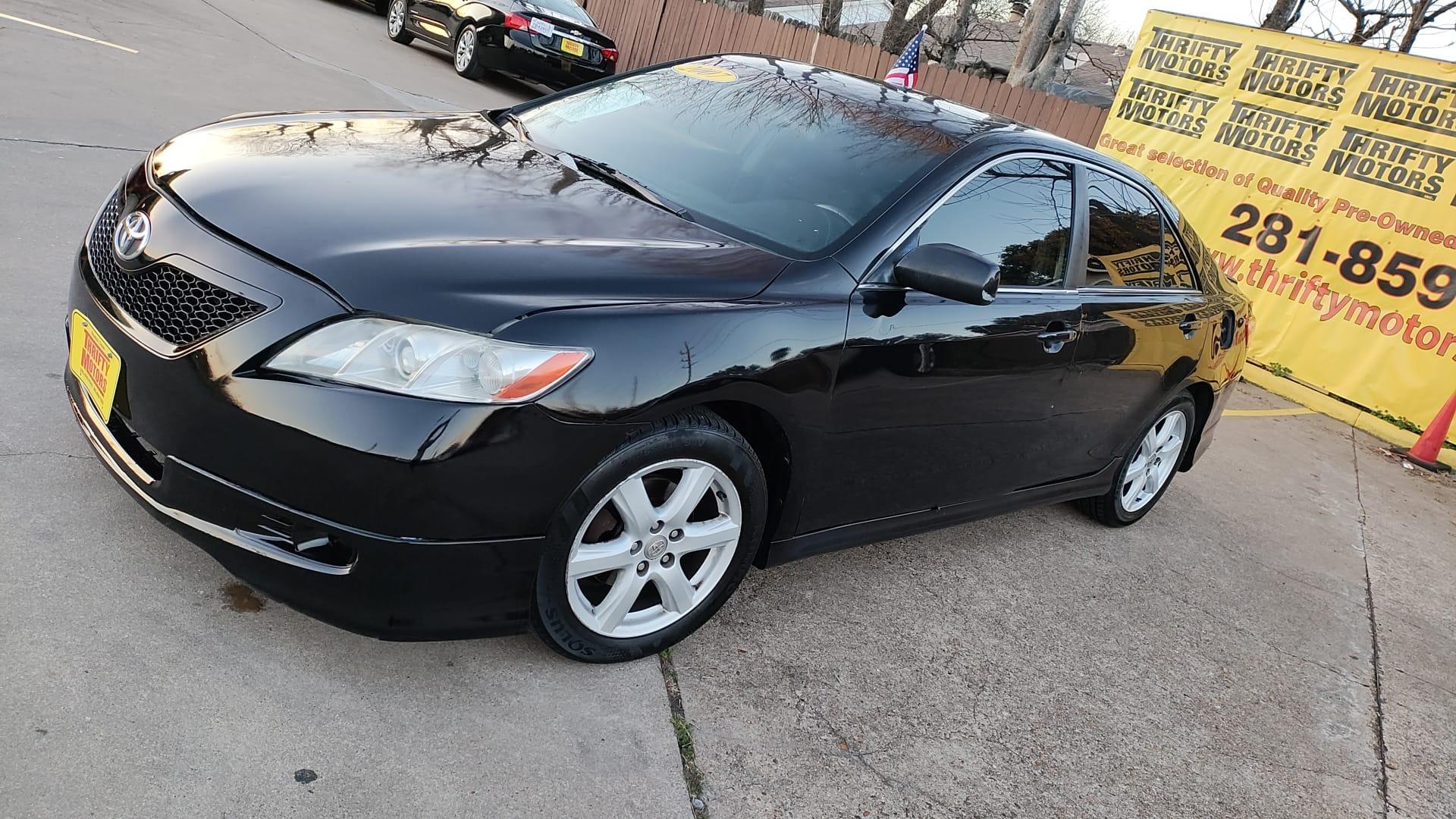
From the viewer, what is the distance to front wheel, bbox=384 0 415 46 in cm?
1441

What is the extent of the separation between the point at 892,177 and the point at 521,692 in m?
1.87

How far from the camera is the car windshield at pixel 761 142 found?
319cm

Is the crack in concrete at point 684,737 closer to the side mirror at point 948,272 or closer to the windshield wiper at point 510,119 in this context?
the side mirror at point 948,272

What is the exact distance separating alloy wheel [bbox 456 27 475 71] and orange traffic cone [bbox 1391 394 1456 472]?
10.9 meters

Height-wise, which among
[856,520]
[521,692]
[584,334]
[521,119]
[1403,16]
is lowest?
[521,692]

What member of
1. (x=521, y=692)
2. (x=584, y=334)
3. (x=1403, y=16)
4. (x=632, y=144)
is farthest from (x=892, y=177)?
(x=1403, y=16)

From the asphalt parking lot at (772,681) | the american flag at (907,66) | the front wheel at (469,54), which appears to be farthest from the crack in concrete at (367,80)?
the american flag at (907,66)

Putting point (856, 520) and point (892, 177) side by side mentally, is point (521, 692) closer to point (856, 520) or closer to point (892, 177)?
point (856, 520)

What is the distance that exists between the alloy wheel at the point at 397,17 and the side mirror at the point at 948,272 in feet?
43.6

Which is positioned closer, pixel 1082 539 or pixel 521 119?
pixel 521 119

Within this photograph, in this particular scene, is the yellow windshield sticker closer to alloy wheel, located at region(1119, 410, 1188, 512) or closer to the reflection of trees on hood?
the reflection of trees on hood

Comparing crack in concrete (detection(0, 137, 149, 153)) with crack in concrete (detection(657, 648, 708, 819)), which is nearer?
crack in concrete (detection(657, 648, 708, 819))

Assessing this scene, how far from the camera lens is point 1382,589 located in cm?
529

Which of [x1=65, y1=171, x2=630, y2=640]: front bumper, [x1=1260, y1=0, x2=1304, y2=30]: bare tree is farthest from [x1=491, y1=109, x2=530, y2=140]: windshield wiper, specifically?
[x1=1260, y1=0, x2=1304, y2=30]: bare tree
